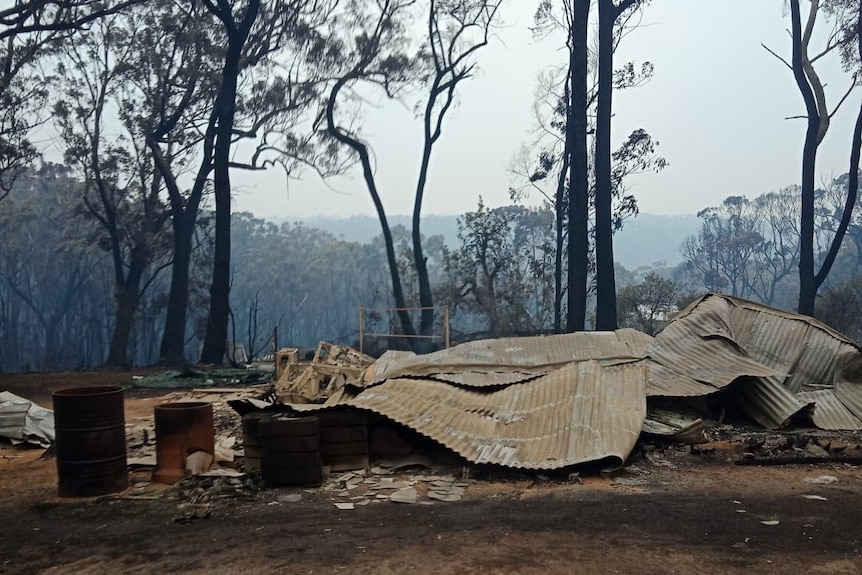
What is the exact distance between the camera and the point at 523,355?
28.7ft

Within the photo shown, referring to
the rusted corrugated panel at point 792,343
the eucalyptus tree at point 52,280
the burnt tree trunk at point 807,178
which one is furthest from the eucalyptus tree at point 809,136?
the eucalyptus tree at point 52,280

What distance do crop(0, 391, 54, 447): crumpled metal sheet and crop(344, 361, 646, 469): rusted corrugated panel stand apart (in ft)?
14.5

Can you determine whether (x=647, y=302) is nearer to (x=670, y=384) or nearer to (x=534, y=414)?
(x=670, y=384)

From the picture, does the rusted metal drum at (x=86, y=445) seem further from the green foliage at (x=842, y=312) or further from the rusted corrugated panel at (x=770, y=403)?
the green foliage at (x=842, y=312)

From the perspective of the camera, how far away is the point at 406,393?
702cm

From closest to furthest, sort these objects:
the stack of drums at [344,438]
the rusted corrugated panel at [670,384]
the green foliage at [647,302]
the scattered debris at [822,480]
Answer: the scattered debris at [822,480] < the stack of drums at [344,438] < the rusted corrugated panel at [670,384] < the green foliage at [647,302]

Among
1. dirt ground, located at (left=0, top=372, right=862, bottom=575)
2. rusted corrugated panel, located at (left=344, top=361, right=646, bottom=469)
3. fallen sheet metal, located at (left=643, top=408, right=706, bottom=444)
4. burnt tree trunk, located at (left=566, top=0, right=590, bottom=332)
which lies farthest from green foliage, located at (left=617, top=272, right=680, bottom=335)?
dirt ground, located at (left=0, top=372, right=862, bottom=575)

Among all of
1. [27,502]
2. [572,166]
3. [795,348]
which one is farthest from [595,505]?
[572,166]

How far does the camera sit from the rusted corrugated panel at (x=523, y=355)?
8281 mm

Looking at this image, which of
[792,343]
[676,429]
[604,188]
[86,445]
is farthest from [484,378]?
[604,188]

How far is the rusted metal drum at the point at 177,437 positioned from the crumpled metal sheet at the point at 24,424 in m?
Result: 3.18

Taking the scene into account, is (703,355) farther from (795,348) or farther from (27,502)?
(27,502)

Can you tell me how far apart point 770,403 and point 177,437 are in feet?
20.7

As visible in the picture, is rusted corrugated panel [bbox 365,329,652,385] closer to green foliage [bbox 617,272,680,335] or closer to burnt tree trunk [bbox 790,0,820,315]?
burnt tree trunk [bbox 790,0,820,315]
